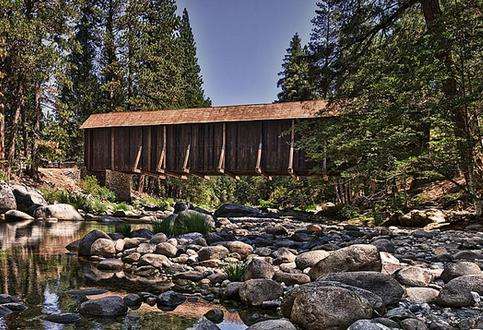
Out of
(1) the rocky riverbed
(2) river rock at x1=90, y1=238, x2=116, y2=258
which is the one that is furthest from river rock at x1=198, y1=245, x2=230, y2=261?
(2) river rock at x1=90, y1=238, x2=116, y2=258

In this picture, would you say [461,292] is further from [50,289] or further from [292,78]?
[292,78]

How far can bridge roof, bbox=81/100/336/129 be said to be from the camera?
1800cm

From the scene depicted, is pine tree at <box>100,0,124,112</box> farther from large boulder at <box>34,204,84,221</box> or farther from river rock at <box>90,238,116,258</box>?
river rock at <box>90,238,116,258</box>

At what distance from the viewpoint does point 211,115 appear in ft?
64.1

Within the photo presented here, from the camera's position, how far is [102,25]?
26719 mm

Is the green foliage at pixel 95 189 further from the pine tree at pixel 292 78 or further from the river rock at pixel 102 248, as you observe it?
the river rock at pixel 102 248

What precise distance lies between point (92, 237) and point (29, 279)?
2189 millimetres

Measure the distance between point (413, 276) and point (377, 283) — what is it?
2.89ft

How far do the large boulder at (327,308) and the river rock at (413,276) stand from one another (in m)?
1.34

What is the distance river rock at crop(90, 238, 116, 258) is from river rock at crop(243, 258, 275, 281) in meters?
2.98

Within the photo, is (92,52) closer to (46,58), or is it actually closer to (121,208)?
(46,58)

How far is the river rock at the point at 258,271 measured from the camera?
5.21 meters

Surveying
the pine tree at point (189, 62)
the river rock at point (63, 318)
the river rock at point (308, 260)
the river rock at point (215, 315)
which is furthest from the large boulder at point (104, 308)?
the pine tree at point (189, 62)

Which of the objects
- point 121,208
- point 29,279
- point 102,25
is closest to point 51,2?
point 102,25
